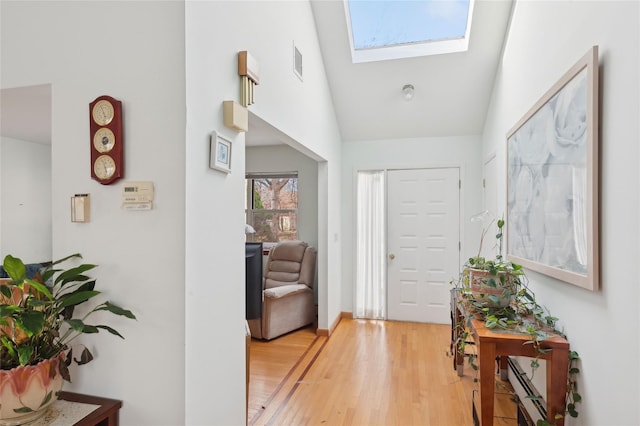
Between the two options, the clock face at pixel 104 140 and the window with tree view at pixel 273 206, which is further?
the window with tree view at pixel 273 206

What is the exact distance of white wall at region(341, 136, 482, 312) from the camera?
4.34 m

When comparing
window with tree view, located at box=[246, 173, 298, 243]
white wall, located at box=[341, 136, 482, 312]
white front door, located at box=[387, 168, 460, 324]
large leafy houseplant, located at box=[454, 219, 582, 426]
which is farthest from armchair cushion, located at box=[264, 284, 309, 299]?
large leafy houseplant, located at box=[454, 219, 582, 426]

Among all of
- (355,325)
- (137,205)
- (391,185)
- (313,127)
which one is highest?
(313,127)

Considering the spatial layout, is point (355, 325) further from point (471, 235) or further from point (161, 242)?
point (161, 242)

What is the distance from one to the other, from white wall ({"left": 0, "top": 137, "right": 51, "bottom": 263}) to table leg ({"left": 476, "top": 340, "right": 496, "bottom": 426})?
3.70 meters

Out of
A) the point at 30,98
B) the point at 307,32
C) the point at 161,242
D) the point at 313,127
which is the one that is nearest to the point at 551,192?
the point at 161,242

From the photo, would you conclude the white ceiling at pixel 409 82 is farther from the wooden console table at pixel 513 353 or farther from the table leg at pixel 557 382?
the table leg at pixel 557 382

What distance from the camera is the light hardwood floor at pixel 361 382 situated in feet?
7.87

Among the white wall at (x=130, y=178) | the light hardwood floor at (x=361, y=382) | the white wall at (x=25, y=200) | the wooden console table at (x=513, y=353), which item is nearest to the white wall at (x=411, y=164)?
the light hardwood floor at (x=361, y=382)

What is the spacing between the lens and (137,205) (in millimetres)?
1458

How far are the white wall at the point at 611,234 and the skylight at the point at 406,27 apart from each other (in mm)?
1700

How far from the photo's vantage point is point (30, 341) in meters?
1.26

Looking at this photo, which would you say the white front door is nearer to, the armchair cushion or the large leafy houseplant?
the armchair cushion

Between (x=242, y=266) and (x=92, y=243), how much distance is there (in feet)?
2.34
